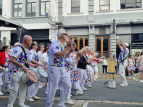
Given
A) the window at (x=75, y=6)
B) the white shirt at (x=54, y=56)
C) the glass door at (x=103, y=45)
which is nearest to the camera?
the white shirt at (x=54, y=56)

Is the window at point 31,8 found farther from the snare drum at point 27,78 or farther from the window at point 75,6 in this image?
the snare drum at point 27,78

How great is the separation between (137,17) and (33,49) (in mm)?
13548

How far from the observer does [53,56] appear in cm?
389

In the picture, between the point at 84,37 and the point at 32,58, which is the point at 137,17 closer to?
the point at 84,37

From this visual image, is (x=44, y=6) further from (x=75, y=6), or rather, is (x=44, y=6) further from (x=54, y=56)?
(x=54, y=56)

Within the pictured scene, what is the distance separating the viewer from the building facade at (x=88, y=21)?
16594mm

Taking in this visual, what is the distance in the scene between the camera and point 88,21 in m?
17.4

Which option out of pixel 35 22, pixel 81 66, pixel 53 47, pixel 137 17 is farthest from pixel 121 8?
pixel 53 47

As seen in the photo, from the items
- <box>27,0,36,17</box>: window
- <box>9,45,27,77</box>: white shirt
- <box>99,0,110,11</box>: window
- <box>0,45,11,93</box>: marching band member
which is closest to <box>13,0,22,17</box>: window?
<box>27,0,36,17</box>: window

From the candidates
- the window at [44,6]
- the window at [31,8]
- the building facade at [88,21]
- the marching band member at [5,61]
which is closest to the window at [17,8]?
the building facade at [88,21]

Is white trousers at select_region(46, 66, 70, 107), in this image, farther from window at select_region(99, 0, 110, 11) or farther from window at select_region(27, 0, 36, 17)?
window at select_region(27, 0, 36, 17)

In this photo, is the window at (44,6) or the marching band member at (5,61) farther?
the window at (44,6)

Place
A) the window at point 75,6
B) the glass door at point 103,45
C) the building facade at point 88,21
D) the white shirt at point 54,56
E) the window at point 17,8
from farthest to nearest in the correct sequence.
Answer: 1. the window at point 17,8
2. the window at point 75,6
3. the glass door at point 103,45
4. the building facade at point 88,21
5. the white shirt at point 54,56

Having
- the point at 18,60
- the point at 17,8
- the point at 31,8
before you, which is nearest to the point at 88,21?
the point at 31,8
